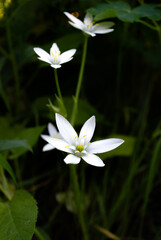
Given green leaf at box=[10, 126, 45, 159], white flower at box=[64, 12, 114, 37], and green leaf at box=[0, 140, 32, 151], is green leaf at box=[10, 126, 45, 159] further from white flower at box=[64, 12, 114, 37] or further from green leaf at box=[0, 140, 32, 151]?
white flower at box=[64, 12, 114, 37]

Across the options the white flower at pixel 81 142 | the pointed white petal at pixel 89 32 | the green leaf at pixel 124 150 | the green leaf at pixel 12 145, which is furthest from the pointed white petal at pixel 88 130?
the green leaf at pixel 124 150

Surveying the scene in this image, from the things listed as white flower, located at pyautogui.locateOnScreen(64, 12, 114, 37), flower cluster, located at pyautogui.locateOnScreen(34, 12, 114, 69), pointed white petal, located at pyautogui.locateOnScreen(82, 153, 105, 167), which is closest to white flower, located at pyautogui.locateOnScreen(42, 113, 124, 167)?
pointed white petal, located at pyautogui.locateOnScreen(82, 153, 105, 167)

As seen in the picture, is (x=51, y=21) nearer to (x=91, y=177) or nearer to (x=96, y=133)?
(x=96, y=133)

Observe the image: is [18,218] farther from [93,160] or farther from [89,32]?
[89,32]

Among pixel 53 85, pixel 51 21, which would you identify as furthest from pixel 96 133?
pixel 51 21

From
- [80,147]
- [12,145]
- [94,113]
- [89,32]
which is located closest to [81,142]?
[80,147]

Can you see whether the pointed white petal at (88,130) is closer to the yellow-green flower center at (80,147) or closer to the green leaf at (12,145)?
the yellow-green flower center at (80,147)
